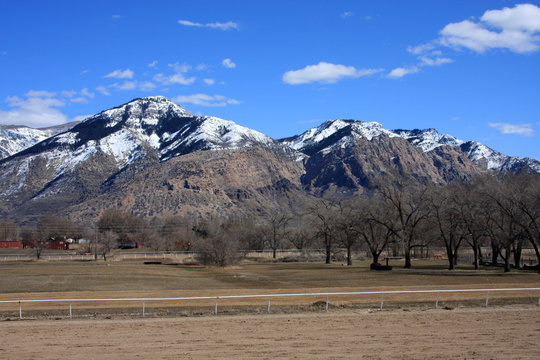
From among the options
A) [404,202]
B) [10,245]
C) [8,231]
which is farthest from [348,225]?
[8,231]

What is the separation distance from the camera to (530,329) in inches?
821

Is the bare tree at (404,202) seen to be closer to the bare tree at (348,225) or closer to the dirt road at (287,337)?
the bare tree at (348,225)

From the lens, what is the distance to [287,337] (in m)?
19.3

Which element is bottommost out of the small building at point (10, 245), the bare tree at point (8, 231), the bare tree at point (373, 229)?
the small building at point (10, 245)

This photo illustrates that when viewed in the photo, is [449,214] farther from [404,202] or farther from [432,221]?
[404,202]

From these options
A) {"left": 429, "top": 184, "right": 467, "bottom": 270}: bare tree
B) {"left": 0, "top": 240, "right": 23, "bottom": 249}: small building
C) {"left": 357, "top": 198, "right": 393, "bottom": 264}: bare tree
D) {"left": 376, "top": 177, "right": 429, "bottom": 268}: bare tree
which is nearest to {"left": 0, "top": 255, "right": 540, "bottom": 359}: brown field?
{"left": 429, "top": 184, "right": 467, "bottom": 270}: bare tree

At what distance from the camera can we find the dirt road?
16688 mm

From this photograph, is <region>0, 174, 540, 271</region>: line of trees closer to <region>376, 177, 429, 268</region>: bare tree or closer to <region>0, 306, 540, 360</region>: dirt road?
<region>376, 177, 429, 268</region>: bare tree

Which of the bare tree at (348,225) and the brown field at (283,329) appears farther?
the bare tree at (348,225)

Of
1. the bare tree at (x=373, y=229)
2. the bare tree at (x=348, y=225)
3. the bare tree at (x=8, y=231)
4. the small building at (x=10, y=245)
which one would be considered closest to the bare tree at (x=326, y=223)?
the bare tree at (x=348, y=225)

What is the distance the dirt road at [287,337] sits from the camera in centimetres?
1669

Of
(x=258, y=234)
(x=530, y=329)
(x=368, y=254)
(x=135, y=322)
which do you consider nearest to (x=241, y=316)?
(x=135, y=322)

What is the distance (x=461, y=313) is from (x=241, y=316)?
10.9 meters

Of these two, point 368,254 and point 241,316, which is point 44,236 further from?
point 241,316
